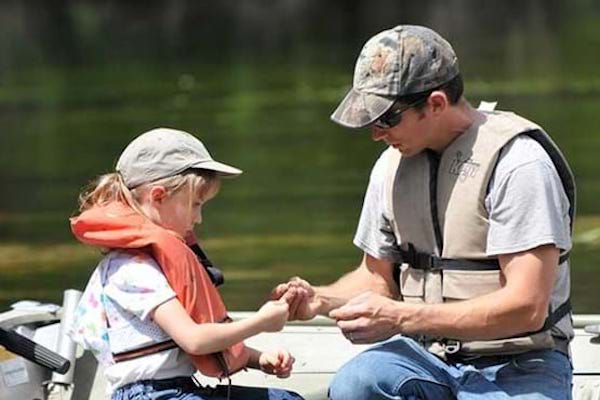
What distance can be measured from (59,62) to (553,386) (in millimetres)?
17559

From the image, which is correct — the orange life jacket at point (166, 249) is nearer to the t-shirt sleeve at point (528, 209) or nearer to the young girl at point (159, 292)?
the young girl at point (159, 292)

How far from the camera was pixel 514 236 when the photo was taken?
8.77ft

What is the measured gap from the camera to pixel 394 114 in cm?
275

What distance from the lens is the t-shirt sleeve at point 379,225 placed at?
9.81ft

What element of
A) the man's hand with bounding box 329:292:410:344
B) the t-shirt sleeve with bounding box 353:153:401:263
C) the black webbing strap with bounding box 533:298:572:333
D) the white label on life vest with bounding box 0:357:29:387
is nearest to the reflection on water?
the white label on life vest with bounding box 0:357:29:387

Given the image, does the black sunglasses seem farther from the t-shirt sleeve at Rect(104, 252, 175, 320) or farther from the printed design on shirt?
the t-shirt sleeve at Rect(104, 252, 175, 320)

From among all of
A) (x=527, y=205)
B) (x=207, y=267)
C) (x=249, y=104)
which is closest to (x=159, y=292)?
(x=207, y=267)

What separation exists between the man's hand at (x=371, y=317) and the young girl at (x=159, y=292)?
0.37 ft

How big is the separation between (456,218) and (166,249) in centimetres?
54

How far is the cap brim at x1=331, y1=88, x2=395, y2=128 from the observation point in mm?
2738

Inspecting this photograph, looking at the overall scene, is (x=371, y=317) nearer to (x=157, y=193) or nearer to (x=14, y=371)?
(x=157, y=193)

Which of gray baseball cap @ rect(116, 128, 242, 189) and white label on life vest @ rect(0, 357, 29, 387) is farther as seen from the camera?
white label on life vest @ rect(0, 357, 29, 387)

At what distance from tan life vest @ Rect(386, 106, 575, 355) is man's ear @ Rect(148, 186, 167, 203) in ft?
1.52

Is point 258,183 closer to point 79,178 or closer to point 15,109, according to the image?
point 79,178
